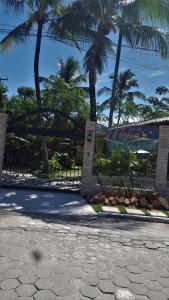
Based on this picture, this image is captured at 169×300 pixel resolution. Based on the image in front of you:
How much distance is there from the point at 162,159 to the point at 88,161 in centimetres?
248

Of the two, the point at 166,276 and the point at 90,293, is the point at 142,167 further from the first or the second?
the point at 90,293

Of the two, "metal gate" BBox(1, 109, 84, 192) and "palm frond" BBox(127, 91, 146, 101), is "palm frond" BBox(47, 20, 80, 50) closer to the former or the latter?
"metal gate" BBox(1, 109, 84, 192)

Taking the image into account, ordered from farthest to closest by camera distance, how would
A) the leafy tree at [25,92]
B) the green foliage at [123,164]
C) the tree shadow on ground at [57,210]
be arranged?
the leafy tree at [25,92], the green foliage at [123,164], the tree shadow on ground at [57,210]

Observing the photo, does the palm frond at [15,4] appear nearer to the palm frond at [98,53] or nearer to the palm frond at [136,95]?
the palm frond at [98,53]

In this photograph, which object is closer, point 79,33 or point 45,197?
point 45,197

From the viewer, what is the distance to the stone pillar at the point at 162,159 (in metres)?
11.9

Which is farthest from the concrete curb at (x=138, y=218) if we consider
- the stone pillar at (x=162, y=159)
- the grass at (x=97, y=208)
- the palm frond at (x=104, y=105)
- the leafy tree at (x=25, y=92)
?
the palm frond at (x=104, y=105)

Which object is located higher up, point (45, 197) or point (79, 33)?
point (79, 33)

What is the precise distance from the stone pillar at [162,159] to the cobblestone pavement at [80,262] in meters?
4.29

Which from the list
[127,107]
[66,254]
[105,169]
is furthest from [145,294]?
[127,107]

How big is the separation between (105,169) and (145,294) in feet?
25.7

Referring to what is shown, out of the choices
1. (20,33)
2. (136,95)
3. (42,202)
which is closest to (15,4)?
(20,33)

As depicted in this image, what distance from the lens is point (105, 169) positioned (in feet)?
40.0

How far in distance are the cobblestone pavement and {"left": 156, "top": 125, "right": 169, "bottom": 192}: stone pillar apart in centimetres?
429
